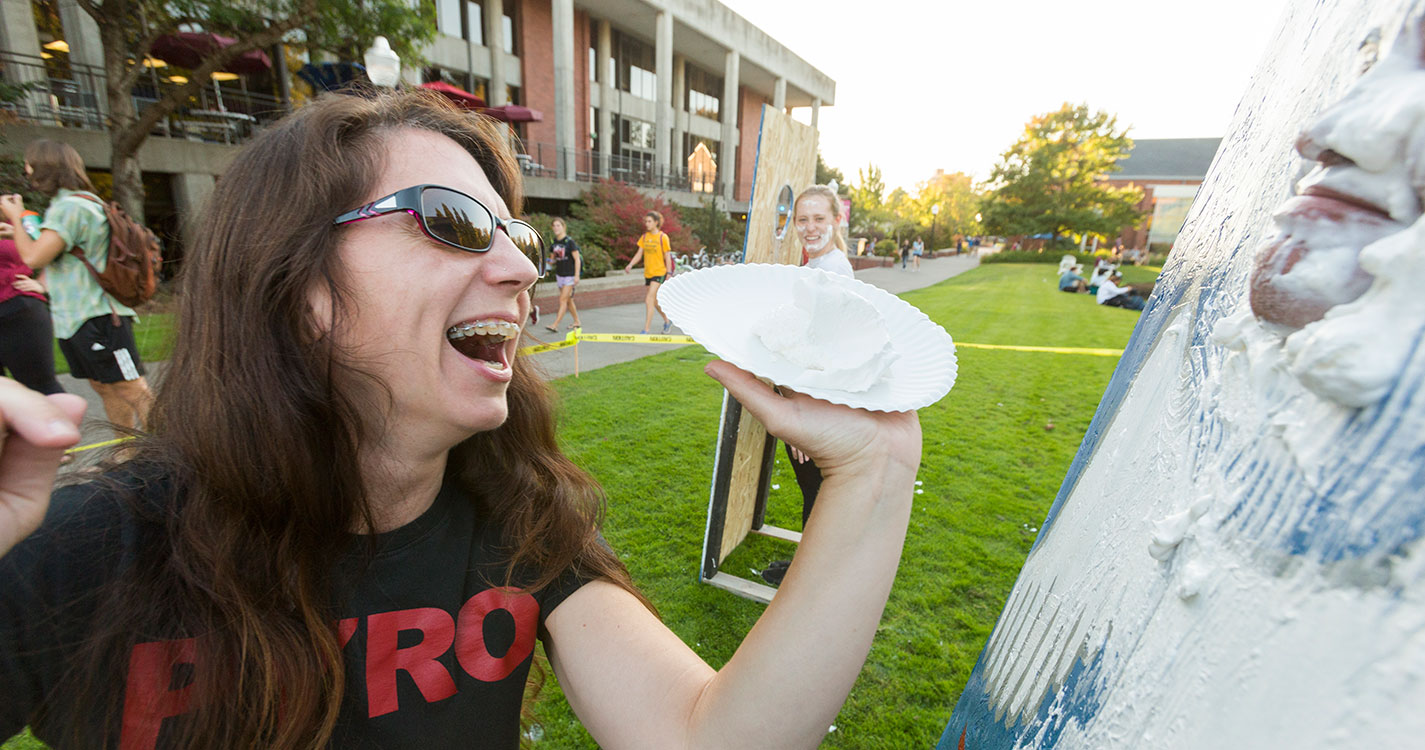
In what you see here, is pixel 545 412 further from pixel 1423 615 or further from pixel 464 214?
Answer: pixel 1423 615

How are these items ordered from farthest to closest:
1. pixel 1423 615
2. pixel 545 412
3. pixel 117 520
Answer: pixel 545 412 → pixel 117 520 → pixel 1423 615

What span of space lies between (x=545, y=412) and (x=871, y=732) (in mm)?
2192

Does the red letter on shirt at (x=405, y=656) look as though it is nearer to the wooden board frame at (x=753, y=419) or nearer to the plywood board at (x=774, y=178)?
the wooden board frame at (x=753, y=419)

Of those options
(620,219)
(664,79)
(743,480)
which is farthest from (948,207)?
(743,480)

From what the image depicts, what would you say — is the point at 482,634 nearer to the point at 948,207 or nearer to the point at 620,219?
the point at 620,219

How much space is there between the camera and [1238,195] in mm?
725

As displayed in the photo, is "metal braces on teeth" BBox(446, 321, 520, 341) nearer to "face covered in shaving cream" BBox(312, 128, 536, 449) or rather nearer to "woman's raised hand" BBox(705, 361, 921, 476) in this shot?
"face covered in shaving cream" BBox(312, 128, 536, 449)

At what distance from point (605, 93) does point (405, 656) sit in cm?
2791

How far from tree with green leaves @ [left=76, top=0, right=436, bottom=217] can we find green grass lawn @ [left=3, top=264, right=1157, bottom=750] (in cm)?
917

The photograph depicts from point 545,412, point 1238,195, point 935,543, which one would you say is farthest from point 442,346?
point 935,543

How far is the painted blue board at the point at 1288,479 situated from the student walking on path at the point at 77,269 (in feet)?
16.0

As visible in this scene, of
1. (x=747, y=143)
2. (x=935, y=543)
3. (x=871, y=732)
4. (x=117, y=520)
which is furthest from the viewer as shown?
(x=747, y=143)

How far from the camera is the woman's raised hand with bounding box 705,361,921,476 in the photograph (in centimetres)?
106

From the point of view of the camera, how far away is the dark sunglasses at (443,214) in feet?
A: 4.04
